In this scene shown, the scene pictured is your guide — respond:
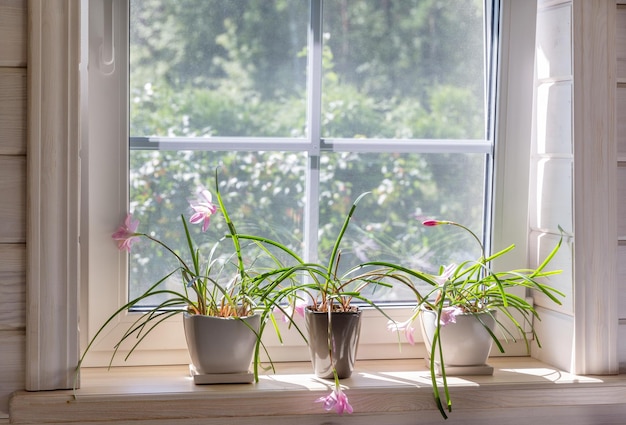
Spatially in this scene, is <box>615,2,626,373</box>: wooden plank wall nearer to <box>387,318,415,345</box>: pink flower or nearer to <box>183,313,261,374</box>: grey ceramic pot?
<box>387,318,415,345</box>: pink flower

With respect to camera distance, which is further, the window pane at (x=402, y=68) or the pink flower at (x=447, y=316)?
the window pane at (x=402, y=68)

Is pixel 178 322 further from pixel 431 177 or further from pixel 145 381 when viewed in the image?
pixel 431 177

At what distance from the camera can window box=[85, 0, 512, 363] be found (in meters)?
1.56

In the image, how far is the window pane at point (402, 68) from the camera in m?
1.63

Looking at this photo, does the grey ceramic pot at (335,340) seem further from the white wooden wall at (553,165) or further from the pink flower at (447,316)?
the white wooden wall at (553,165)

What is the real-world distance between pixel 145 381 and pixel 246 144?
494 mm

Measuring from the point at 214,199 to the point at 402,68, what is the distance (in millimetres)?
469

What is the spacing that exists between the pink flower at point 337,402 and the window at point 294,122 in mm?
286

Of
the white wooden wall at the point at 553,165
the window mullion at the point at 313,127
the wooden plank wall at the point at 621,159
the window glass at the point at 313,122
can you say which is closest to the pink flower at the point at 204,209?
the window glass at the point at 313,122

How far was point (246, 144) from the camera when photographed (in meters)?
1.60

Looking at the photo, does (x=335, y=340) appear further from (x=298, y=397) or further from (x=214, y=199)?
(x=214, y=199)

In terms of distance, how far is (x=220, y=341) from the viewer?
1441 millimetres

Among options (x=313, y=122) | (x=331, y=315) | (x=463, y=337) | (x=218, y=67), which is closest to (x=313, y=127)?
(x=313, y=122)

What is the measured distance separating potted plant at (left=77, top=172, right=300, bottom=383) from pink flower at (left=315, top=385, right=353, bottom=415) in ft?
0.51
